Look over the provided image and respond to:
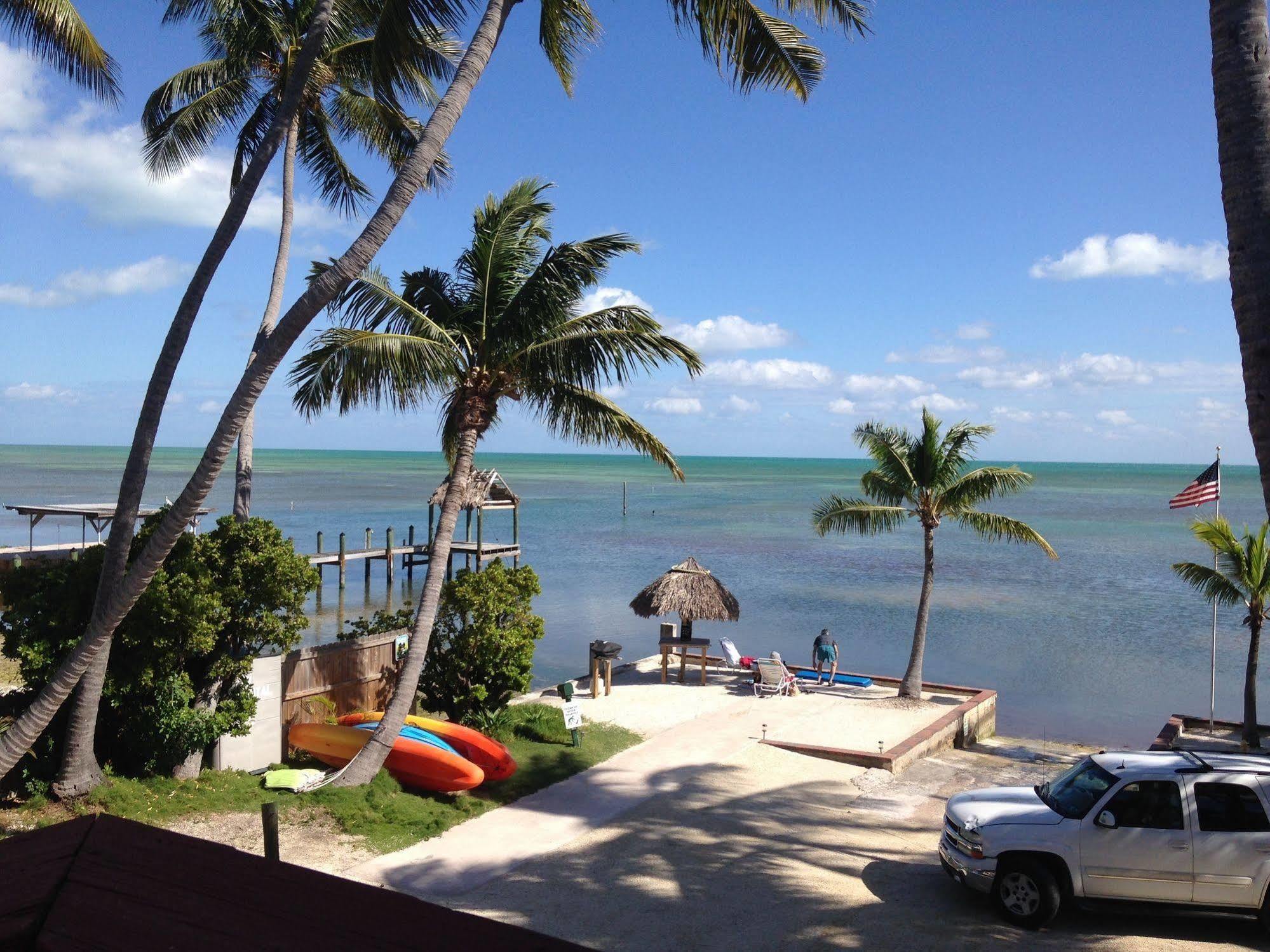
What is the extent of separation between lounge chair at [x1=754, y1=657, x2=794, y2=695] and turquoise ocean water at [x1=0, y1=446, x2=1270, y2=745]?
18.1ft

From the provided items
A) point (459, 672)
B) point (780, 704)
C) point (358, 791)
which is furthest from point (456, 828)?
point (780, 704)

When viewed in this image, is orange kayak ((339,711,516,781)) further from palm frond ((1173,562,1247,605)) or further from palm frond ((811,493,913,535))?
palm frond ((1173,562,1247,605))

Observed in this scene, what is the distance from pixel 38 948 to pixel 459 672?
1232 cm

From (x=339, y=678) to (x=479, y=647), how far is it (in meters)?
1.91

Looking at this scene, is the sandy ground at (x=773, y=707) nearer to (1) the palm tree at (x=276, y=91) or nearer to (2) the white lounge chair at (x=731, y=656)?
(2) the white lounge chair at (x=731, y=656)

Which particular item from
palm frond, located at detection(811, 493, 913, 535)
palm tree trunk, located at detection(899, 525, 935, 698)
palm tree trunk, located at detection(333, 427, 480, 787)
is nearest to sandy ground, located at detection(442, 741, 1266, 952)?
palm tree trunk, located at detection(333, 427, 480, 787)

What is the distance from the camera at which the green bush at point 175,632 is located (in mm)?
10227

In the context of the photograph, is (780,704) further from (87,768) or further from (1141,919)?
(87,768)

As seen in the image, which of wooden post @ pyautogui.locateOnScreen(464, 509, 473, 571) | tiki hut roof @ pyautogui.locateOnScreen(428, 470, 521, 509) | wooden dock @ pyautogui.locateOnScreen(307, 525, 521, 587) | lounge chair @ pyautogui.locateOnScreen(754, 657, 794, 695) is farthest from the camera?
wooden dock @ pyautogui.locateOnScreen(307, 525, 521, 587)

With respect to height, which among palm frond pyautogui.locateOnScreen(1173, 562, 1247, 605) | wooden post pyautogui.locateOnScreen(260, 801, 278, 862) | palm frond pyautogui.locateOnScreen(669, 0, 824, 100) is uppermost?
palm frond pyautogui.locateOnScreen(669, 0, 824, 100)

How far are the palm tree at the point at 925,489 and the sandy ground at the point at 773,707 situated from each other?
1146 millimetres

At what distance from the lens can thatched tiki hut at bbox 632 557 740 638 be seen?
63.1ft

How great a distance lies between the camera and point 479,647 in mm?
13609

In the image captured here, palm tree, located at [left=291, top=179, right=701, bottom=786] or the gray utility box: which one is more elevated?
palm tree, located at [left=291, top=179, right=701, bottom=786]
